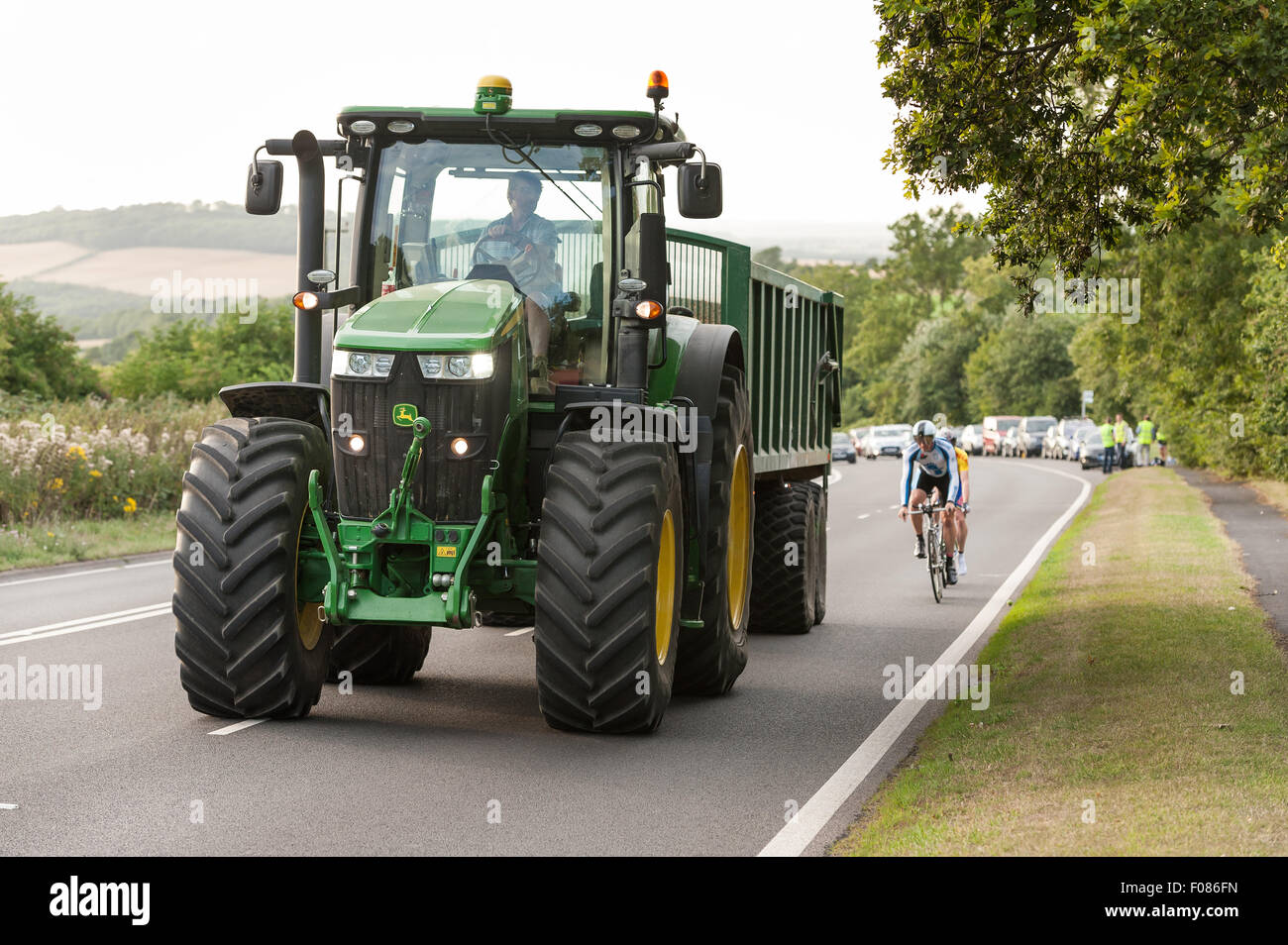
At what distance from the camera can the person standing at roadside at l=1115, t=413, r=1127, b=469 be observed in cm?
5203

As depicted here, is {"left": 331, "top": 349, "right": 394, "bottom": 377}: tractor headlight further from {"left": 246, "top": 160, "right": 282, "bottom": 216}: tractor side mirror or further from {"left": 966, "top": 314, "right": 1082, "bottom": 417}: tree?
{"left": 966, "top": 314, "right": 1082, "bottom": 417}: tree

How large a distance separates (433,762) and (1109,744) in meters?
3.55

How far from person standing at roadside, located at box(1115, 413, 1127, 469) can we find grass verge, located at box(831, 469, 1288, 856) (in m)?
36.1

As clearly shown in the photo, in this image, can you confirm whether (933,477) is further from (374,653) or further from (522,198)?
(522,198)

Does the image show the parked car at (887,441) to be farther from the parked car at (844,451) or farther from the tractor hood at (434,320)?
the tractor hood at (434,320)

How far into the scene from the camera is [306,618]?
9133mm

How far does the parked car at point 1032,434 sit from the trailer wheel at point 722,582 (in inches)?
2572

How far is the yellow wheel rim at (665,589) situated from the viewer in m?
9.09

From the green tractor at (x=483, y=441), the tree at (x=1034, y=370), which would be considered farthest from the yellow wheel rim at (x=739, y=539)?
the tree at (x=1034, y=370)

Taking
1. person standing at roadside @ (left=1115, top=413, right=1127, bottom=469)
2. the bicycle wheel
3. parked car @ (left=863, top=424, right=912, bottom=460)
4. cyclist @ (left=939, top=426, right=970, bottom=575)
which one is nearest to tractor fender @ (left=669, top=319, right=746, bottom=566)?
the bicycle wheel

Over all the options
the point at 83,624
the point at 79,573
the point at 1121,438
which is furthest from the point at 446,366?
the point at 1121,438

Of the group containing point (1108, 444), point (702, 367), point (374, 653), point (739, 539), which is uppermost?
point (702, 367)

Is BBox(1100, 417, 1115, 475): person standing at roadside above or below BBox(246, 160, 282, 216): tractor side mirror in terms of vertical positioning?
below

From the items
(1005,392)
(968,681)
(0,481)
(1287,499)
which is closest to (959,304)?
(1005,392)
